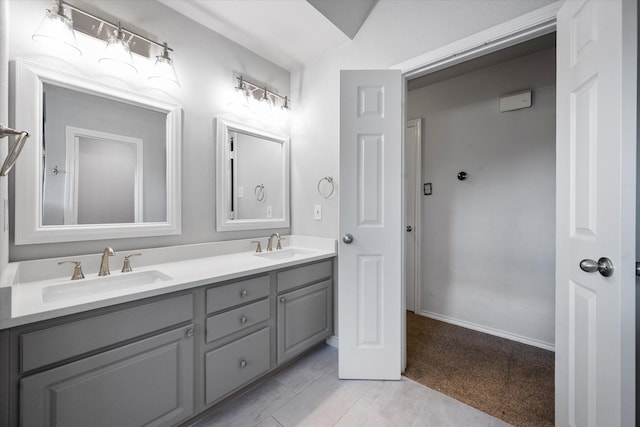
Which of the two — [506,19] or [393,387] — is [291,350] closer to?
[393,387]

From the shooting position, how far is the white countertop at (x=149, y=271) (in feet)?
3.10

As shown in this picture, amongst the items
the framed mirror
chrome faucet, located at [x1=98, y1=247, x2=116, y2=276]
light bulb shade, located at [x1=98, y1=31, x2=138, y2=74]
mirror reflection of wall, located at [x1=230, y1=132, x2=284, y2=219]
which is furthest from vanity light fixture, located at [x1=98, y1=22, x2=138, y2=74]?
chrome faucet, located at [x1=98, y1=247, x2=116, y2=276]

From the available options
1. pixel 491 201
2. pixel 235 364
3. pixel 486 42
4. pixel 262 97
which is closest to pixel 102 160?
pixel 262 97

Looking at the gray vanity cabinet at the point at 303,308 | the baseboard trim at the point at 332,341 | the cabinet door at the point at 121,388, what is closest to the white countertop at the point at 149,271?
the gray vanity cabinet at the point at 303,308

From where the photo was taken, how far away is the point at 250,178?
220cm

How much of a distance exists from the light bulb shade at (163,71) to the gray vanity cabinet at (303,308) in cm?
144

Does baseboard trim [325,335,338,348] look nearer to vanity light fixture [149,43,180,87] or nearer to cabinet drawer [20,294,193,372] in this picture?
cabinet drawer [20,294,193,372]

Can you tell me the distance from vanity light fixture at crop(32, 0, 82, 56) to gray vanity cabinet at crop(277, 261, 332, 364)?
5.49 feet

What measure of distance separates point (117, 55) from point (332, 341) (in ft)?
7.97

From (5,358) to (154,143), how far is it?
1.21m

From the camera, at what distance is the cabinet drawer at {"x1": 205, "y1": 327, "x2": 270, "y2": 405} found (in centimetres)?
139

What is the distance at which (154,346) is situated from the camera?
3.90 feet

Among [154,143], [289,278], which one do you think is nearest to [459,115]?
[289,278]

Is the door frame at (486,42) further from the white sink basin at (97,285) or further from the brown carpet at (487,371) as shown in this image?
the white sink basin at (97,285)
